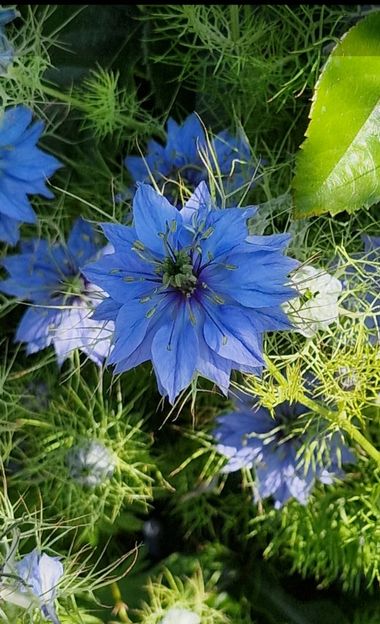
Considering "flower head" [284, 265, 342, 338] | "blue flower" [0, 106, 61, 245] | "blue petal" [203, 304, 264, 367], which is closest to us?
"blue petal" [203, 304, 264, 367]

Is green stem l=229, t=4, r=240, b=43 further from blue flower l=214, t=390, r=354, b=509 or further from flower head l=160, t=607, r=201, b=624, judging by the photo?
flower head l=160, t=607, r=201, b=624

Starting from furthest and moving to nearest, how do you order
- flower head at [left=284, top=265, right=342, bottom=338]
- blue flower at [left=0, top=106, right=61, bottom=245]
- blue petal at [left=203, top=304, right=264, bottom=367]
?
blue flower at [left=0, top=106, right=61, bottom=245], flower head at [left=284, top=265, right=342, bottom=338], blue petal at [left=203, top=304, right=264, bottom=367]

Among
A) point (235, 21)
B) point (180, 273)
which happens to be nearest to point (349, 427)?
point (180, 273)

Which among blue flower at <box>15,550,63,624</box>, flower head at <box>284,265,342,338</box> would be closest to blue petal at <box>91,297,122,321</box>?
flower head at <box>284,265,342,338</box>

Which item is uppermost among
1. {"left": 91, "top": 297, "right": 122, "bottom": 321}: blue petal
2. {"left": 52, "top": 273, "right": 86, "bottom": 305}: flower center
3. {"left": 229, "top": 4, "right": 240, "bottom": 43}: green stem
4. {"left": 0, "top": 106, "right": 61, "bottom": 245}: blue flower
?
{"left": 229, "top": 4, "right": 240, "bottom": 43}: green stem

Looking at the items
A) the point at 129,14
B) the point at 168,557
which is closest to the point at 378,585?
the point at 168,557

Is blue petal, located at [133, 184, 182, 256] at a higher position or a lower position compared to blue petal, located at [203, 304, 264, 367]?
higher

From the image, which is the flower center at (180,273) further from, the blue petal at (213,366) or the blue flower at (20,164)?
the blue flower at (20,164)
